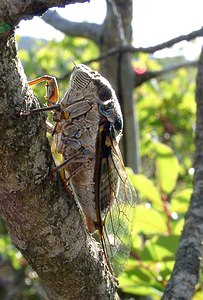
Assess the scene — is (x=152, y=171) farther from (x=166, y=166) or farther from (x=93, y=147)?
(x=93, y=147)

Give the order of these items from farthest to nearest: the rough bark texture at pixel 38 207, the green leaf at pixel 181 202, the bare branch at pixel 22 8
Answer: the green leaf at pixel 181 202 < the rough bark texture at pixel 38 207 < the bare branch at pixel 22 8

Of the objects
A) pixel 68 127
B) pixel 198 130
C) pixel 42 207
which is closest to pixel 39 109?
pixel 42 207

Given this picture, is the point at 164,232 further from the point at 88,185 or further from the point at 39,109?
the point at 39,109

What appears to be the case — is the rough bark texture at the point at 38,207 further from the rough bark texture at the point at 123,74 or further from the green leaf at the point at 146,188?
the rough bark texture at the point at 123,74

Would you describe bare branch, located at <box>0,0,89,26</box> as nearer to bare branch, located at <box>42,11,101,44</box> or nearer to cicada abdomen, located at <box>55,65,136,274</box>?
cicada abdomen, located at <box>55,65,136,274</box>

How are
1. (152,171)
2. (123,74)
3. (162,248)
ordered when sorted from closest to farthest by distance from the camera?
(162,248)
(123,74)
(152,171)

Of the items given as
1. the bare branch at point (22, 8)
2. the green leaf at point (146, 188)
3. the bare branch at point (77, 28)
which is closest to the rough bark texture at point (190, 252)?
the green leaf at point (146, 188)

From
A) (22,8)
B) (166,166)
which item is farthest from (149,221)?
(22,8)
